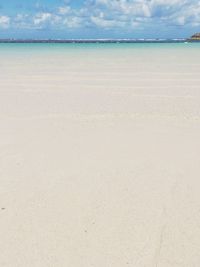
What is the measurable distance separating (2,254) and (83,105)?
225 inches

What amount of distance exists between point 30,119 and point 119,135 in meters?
1.94

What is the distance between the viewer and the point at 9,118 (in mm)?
6945

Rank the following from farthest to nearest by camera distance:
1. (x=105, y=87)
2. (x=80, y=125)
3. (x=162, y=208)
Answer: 1. (x=105, y=87)
2. (x=80, y=125)
3. (x=162, y=208)

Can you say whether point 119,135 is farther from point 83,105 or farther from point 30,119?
point 83,105

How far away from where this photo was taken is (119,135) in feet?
18.8

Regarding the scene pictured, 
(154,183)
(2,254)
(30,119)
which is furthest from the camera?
A: (30,119)

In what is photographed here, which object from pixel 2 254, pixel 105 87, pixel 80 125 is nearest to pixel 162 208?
pixel 2 254

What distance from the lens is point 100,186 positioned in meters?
3.92

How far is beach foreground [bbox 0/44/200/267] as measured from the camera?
9.27ft

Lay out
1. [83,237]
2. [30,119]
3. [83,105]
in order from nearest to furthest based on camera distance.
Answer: [83,237]
[30,119]
[83,105]

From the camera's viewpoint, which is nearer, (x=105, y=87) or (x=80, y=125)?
(x=80, y=125)

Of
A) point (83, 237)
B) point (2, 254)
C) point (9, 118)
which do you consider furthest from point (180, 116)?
point (2, 254)

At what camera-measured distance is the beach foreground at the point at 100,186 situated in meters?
2.83

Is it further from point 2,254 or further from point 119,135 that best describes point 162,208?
point 119,135
